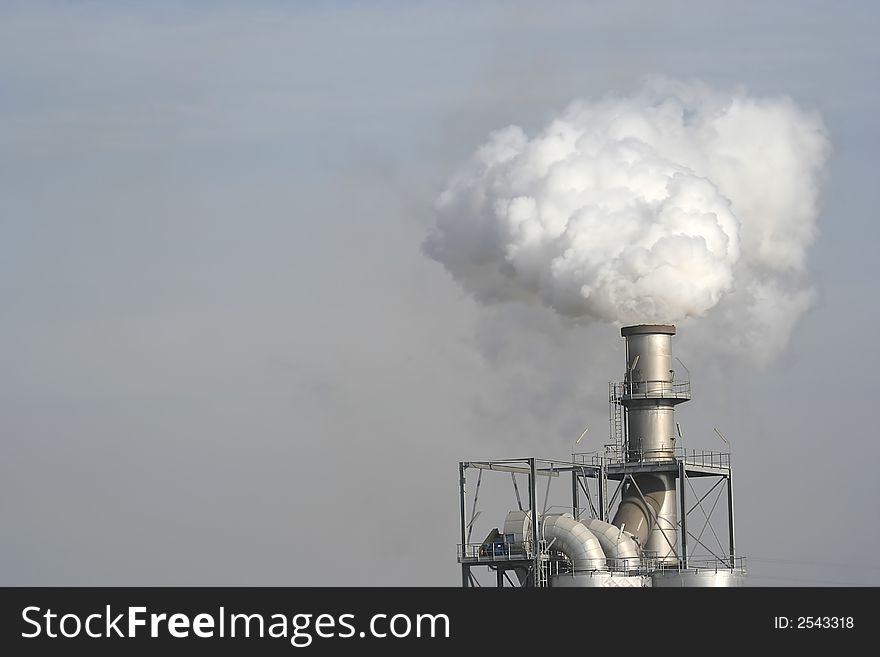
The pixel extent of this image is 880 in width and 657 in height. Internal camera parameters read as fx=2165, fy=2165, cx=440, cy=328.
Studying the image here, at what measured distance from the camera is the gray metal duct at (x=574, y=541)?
373ft

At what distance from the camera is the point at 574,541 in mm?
114062

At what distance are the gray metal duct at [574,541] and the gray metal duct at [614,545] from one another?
776mm

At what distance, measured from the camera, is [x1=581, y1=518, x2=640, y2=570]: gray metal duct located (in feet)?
379

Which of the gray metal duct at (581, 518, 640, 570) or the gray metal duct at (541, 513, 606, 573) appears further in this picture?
the gray metal duct at (581, 518, 640, 570)

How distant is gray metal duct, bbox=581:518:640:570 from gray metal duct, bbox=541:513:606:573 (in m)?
0.78

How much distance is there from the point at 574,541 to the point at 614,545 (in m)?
2.87

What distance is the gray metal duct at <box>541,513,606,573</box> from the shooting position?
114 metres

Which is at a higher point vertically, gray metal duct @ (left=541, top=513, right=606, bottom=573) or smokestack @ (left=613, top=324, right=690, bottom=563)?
smokestack @ (left=613, top=324, right=690, bottom=563)

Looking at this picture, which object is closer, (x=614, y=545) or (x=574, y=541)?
(x=574, y=541)

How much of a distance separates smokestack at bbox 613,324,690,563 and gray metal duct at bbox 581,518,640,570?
3741mm
